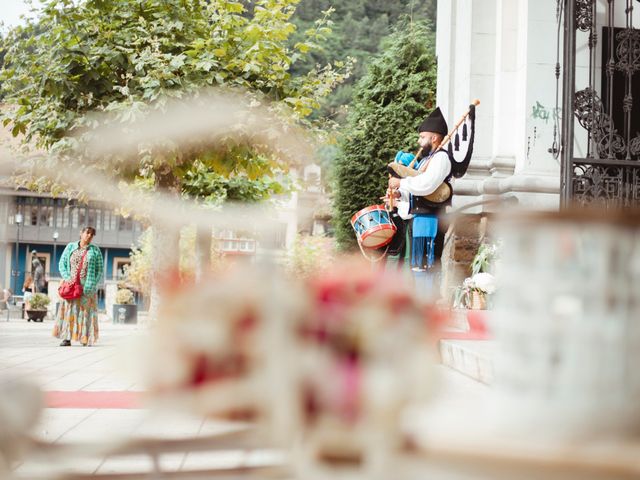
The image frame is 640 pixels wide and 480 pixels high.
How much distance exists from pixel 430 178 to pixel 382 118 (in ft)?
73.9

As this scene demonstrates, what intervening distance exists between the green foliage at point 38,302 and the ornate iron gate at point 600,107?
1744 cm

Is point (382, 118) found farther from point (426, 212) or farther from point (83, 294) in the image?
point (426, 212)

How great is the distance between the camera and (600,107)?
25.9ft

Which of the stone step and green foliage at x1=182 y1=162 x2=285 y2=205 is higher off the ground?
green foliage at x1=182 y1=162 x2=285 y2=205

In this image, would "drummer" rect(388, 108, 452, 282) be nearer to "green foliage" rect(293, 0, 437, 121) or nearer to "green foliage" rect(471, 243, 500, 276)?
"green foliage" rect(471, 243, 500, 276)

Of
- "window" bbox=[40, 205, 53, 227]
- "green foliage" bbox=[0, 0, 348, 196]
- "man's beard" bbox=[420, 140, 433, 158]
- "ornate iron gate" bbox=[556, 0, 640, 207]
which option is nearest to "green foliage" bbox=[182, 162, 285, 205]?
"green foliage" bbox=[0, 0, 348, 196]

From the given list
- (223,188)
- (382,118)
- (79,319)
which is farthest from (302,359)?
(382,118)

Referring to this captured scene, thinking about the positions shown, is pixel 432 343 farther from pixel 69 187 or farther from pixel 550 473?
pixel 69 187

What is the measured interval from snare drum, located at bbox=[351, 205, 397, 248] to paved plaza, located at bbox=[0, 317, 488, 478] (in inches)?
A: 97.1

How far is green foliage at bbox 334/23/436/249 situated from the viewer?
93.0ft

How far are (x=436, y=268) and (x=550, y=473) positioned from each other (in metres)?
6.10

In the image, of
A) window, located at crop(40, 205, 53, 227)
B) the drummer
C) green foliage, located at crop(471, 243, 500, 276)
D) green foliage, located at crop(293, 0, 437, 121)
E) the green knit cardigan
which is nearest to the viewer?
the drummer

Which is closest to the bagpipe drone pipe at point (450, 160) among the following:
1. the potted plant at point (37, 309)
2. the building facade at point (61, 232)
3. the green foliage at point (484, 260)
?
the green foliage at point (484, 260)

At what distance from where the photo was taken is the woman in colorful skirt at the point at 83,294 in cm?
1063
